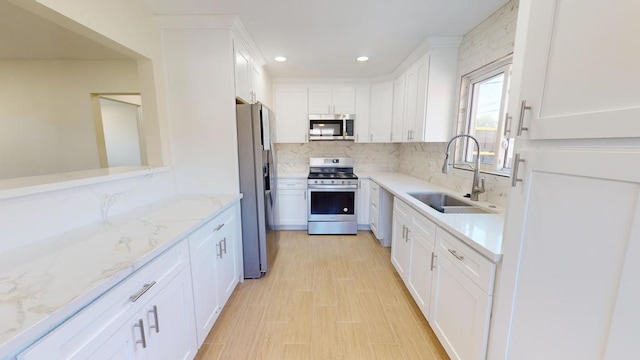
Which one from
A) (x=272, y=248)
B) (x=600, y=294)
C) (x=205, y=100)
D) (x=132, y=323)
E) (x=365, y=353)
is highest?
(x=205, y=100)

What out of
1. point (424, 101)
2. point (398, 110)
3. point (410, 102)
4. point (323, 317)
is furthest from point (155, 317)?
point (398, 110)

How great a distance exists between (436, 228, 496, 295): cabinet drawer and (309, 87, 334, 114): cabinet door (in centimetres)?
282

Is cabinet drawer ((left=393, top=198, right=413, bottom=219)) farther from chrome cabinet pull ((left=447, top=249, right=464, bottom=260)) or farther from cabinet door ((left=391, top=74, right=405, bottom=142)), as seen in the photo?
cabinet door ((left=391, top=74, right=405, bottom=142))

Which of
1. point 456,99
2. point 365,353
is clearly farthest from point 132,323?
point 456,99

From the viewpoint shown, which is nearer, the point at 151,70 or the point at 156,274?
the point at 156,274

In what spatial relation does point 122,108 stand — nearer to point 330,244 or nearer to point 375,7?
point 330,244

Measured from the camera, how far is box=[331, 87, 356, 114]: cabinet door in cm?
384

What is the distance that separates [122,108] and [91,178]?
15.1ft

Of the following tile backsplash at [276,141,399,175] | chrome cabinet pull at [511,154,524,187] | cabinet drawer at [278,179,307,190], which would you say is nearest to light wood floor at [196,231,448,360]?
cabinet drawer at [278,179,307,190]

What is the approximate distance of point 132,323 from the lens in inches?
38.1

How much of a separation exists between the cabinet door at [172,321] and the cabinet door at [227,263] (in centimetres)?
42

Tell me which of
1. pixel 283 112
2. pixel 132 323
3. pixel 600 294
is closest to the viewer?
pixel 600 294

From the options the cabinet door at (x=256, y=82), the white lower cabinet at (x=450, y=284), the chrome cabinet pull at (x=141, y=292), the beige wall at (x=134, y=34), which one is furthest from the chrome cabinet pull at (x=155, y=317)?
the cabinet door at (x=256, y=82)

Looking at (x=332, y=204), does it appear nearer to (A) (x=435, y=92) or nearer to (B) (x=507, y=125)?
(A) (x=435, y=92)
